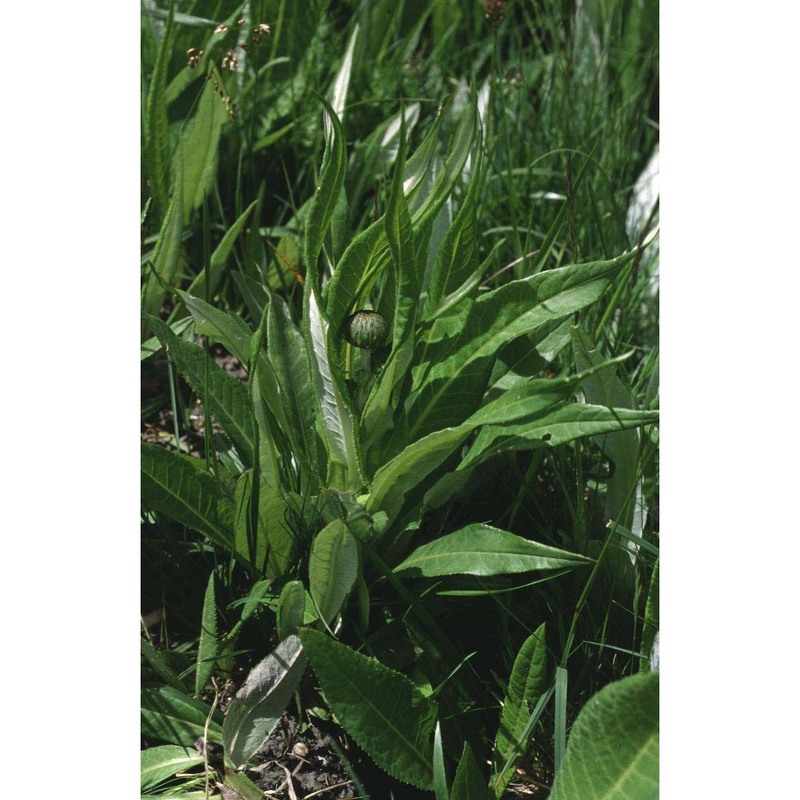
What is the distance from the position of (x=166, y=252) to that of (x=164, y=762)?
0.70m

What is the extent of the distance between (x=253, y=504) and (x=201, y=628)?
183 mm

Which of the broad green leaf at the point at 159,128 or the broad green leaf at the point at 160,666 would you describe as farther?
the broad green leaf at the point at 159,128

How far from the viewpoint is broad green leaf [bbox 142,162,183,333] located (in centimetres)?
136

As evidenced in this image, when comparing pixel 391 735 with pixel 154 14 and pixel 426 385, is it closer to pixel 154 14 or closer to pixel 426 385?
pixel 426 385

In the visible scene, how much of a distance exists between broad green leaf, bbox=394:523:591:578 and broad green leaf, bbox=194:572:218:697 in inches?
7.8

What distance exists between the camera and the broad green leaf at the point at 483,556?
928 millimetres

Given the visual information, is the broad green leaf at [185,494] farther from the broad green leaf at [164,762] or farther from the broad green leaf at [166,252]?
the broad green leaf at [166,252]

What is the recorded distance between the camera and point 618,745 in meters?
0.80

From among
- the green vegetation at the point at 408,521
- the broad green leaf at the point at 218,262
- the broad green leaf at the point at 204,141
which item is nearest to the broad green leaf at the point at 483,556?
the green vegetation at the point at 408,521

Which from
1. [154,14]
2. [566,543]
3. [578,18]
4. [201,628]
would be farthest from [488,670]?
[578,18]

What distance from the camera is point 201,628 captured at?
1.10 m

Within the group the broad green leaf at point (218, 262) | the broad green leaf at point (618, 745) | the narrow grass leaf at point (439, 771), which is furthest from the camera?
the broad green leaf at point (218, 262)

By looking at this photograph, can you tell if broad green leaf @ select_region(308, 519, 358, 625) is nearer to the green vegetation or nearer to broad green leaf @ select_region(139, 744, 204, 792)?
the green vegetation

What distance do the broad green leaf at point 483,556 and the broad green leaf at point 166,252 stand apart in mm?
580
